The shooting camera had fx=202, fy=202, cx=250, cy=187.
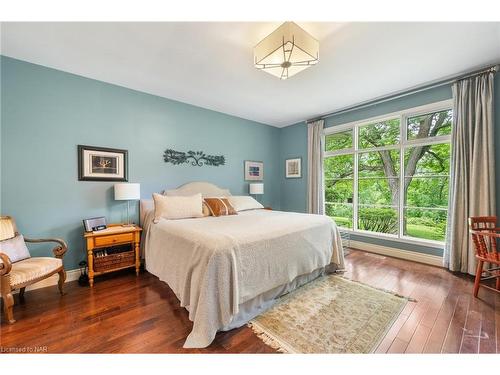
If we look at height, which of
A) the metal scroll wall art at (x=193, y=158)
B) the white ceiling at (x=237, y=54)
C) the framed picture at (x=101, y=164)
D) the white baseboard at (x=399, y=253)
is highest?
the white ceiling at (x=237, y=54)

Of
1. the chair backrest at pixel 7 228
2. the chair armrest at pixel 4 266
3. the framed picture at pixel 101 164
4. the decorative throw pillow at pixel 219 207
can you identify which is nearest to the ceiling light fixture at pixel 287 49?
the decorative throw pillow at pixel 219 207

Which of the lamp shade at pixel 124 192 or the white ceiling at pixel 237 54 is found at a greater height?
the white ceiling at pixel 237 54

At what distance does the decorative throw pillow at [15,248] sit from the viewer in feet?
6.47

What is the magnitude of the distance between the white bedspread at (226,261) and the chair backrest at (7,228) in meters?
1.30

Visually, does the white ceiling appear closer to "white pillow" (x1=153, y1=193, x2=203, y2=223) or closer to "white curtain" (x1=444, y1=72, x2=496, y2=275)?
"white curtain" (x1=444, y1=72, x2=496, y2=275)

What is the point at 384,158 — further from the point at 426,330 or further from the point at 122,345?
the point at 122,345

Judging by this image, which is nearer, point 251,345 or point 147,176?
point 251,345

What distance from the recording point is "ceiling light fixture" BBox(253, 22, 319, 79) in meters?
1.68

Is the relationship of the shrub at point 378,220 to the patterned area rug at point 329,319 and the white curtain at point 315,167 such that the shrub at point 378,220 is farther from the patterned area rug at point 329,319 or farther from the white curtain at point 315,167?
the patterned area rug at point 329,319

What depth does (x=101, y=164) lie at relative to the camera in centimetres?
279

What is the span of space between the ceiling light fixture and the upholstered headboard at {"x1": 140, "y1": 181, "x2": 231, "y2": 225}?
2256 mm

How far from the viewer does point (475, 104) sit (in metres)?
2.57
